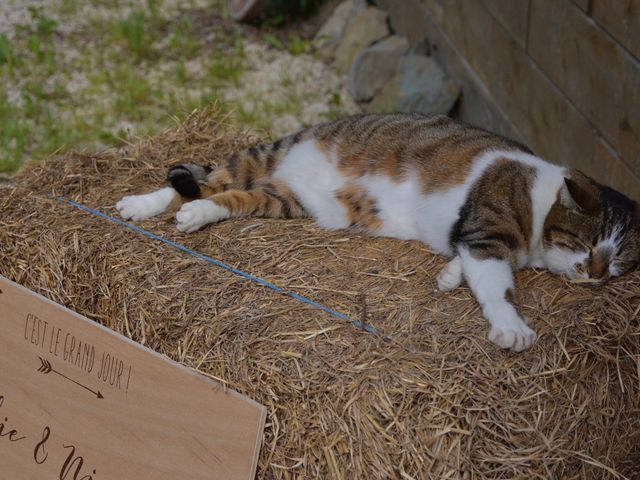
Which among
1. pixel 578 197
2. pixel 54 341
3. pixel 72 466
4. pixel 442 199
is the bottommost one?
pixel 72 466

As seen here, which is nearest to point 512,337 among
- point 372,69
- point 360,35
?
point 372,69

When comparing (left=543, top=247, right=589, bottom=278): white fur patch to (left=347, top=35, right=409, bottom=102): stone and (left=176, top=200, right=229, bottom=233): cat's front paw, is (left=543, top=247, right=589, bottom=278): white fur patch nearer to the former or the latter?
(left=176, top=200, right=229, bottom=233): cat's front paw

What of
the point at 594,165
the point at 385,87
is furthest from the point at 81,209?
the point at 385,87

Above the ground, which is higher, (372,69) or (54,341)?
(54,341)

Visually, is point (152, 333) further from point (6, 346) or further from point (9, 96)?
point (9, 96)

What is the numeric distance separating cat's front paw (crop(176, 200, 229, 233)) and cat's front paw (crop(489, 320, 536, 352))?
105 centimetres

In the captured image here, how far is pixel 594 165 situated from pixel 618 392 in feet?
4.72

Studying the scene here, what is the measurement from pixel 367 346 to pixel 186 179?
1096 millimetres

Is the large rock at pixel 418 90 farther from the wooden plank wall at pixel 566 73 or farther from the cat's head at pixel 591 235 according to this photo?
the cat's head at pixel 591 235

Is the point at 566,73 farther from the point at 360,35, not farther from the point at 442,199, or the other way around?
the point at 360,35

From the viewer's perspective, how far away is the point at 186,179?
9.12 ft

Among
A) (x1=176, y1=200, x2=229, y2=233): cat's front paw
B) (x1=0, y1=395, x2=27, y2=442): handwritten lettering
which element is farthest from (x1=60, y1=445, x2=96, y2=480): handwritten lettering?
(x1=176, y1=200, x2=229, y2=233): cat's front paw

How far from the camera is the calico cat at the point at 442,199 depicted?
230cm

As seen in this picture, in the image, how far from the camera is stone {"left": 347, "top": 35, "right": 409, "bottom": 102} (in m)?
5.12
